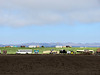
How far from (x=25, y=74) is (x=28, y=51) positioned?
8010 cm

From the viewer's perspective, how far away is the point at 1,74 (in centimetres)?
2241

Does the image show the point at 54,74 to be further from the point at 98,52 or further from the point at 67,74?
the point at 98,52

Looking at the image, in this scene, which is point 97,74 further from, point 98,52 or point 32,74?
point 98,52

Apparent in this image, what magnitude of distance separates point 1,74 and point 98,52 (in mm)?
80459

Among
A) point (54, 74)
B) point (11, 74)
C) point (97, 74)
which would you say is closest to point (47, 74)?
point (54, 74)

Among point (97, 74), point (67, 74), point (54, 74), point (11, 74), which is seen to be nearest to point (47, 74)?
point (54, 74)

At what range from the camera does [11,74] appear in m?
22.5

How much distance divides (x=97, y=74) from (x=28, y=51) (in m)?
81.9

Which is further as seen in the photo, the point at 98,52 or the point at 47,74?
the point at 98,52

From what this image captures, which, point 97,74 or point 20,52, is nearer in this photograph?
point 97,74

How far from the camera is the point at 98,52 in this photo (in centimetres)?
9656

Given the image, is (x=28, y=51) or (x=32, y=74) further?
(x=28, y=51)

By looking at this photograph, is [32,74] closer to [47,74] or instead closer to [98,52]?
[47,74]

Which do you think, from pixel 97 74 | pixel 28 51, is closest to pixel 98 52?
pixel 28 51
